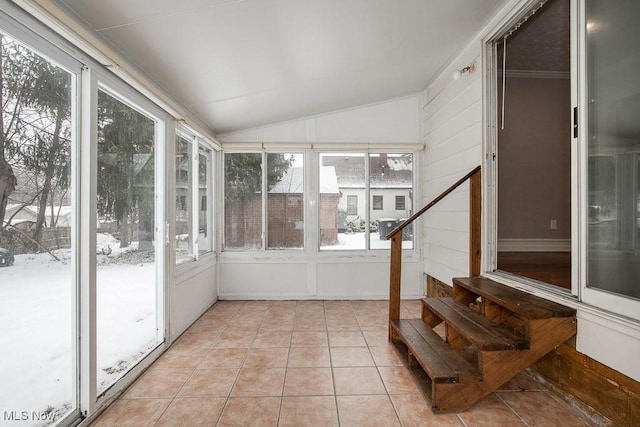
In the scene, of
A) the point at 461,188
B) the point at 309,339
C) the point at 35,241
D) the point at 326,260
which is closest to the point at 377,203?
the point at 326,260

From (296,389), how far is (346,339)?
915 millimetres

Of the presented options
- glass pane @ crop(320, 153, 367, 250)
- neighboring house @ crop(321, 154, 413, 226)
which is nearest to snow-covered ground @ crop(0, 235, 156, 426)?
glass pane @ crop(320, 153, 367, 250)

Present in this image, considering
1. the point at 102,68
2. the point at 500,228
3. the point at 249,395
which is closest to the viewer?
the point at 102,68

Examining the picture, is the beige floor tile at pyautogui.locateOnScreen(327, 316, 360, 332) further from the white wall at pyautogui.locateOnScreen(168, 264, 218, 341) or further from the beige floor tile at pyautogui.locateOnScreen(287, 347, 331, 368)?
the white wall at pyautogui.locateOnScreen(168, 264, 218, 341)

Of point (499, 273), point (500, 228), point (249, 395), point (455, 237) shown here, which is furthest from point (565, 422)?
point (500, 228)

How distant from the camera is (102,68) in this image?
1.92 metres

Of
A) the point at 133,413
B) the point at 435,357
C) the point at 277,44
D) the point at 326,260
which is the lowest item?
the point at 133,413

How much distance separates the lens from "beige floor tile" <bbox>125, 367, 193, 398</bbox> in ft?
6.84

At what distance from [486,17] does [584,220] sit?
1867 mm

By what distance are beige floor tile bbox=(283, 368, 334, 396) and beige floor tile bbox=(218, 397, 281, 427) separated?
15cm

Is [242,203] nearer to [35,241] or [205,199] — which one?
[205,199]

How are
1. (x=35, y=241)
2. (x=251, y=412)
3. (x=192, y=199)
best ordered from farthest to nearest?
1. (x=192, y=199)
2. (x=251, y=412)
3. (x=35, y=241)

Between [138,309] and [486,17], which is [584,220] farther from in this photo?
[138,309]

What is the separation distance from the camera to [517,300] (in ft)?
6.53
